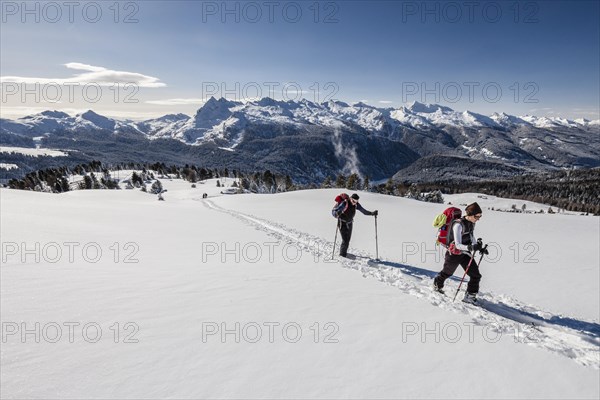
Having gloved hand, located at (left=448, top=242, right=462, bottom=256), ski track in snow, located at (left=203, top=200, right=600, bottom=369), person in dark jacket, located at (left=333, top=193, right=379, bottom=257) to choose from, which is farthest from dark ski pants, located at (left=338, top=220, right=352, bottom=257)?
gloved hand, located at (left=448, top=242, right=462, bottom=256)

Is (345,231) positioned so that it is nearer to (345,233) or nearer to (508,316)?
(345,233)

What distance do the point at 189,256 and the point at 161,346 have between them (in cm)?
815

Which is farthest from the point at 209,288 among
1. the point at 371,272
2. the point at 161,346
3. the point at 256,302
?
the point at 371,272

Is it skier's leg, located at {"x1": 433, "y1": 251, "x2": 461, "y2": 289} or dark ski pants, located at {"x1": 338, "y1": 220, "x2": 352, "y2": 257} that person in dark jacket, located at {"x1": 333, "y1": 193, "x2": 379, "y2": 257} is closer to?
dark ski pants, located at {"x1": 338, "y1": 220, "x2": 352, "y2": 257}

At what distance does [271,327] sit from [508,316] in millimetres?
6495

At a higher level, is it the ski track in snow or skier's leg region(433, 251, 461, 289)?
skier's leg region(433, 251, 461, 289)

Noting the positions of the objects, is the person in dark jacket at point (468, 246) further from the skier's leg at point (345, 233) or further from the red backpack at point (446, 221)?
the skier's leg at point (345, 233)

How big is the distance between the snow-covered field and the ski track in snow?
56mm

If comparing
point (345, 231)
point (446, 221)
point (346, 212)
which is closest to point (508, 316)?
point (446, 221)

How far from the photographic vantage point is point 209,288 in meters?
8.91

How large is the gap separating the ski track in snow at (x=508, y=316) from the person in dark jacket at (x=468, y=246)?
0.55 metres

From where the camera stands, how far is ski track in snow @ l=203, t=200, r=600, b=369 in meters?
6.69

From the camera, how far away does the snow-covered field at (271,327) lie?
471cm

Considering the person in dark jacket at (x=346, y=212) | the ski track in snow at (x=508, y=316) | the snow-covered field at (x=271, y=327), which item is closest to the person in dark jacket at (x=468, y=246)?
the ski track in snow at (x=508, y=316)
